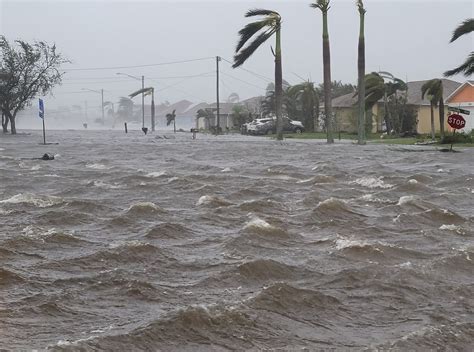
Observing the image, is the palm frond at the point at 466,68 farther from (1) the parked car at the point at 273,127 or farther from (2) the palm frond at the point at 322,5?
(1) the parked car at the point at 273,127

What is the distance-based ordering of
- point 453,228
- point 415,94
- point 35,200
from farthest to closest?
point 415,94, point 35,200, point 453,228

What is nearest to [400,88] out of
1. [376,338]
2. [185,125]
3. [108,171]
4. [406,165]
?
[406,165]

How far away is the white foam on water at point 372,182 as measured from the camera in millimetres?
12594

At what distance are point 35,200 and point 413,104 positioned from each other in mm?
37831

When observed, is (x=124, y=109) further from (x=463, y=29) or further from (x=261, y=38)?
(x=463, y=29)

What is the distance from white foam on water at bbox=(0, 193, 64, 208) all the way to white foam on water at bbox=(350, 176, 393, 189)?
607cm

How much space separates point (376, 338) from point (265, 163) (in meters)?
13.3

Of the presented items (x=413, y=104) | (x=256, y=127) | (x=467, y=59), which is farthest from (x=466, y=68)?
(x=256, y=127)

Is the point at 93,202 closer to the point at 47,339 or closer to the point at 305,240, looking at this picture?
the point at 305,240

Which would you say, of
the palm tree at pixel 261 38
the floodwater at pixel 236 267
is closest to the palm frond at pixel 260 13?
the palm tree at pixel 261 38

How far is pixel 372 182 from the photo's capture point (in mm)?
13070

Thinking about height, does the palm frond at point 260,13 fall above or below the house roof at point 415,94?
above

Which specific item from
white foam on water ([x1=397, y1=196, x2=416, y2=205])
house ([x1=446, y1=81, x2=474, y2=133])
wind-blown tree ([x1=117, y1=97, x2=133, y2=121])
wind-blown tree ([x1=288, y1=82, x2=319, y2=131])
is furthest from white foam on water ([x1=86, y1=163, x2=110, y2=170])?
wind-blown tree ([x1=117, y1=97, x2=133, y2=121])

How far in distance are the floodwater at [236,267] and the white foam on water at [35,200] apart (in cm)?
3
